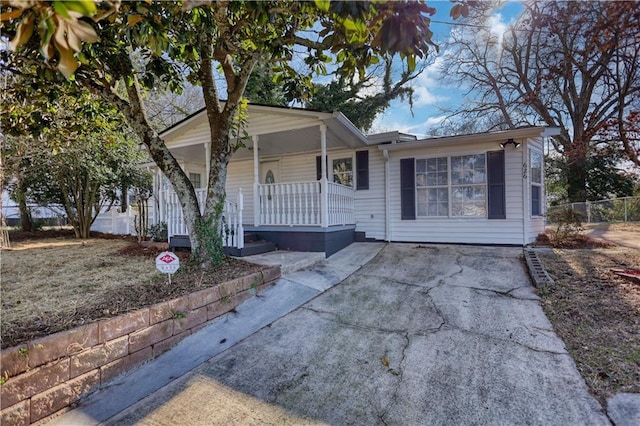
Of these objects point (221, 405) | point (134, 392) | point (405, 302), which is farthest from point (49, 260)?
point (405, 302)

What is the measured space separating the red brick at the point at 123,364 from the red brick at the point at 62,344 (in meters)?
0.26

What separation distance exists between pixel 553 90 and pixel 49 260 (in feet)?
61.5

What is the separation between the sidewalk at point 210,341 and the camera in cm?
255

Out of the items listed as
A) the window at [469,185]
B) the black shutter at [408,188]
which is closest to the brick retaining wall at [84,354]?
the black shutter at [408,188]

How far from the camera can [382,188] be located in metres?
8.66

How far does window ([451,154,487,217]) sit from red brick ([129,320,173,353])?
22.2 feet

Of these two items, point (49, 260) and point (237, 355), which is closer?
point (237, 355)

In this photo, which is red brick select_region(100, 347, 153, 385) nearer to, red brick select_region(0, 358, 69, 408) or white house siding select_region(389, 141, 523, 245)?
red brick select_region(0, 358, 69, 408)

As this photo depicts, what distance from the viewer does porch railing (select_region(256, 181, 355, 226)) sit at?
283 inches

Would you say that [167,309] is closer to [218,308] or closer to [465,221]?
[218,308]

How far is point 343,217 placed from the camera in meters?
8.17

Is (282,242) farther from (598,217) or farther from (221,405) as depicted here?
(598,217)

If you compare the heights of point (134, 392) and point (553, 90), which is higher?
point (553, 90)

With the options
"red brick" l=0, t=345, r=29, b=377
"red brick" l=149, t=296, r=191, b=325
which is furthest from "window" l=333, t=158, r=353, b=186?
"red brick" l=0, t=345, r=29, b=377
